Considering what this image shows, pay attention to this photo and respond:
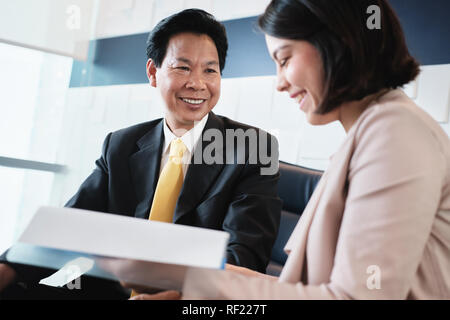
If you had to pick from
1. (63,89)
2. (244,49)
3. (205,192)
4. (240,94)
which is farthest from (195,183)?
(63,89)

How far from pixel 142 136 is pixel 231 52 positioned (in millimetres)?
1529

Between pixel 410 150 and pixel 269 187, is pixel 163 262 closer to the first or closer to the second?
pixel 410 150

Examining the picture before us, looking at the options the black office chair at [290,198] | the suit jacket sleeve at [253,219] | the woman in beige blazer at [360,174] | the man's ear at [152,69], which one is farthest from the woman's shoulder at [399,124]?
the man's ear at [152,69]

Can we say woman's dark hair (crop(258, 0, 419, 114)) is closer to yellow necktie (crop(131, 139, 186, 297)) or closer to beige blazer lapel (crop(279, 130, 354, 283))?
beige blazer lapel (crop(279, 130, 354, 283))

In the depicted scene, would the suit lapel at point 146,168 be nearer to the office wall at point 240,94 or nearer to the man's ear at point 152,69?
the man's ear at point 152,69

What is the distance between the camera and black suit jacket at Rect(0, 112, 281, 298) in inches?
58.9

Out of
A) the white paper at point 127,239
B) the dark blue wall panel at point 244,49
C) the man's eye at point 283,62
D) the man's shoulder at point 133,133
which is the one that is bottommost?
the white paper at point 127,239

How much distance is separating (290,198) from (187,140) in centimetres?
54

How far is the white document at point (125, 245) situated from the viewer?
2.17 feet

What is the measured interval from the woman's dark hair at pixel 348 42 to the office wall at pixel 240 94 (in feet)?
0.96

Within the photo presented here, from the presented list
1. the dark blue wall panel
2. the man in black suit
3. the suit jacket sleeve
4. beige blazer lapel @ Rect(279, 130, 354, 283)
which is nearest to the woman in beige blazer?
beige blazer lapel @ Rect(279, 130, 354, 283)

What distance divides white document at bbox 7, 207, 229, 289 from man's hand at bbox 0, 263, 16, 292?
623 millimetres

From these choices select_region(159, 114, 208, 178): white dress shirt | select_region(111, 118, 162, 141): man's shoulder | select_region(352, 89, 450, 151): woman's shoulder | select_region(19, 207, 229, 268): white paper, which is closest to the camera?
select_region(19, 207, 229, 268): white paper
